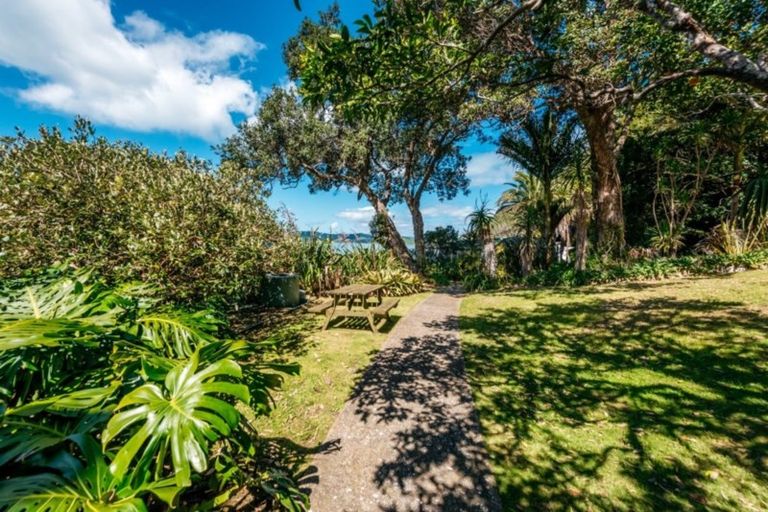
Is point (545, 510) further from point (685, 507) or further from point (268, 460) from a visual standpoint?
point (268, 460)

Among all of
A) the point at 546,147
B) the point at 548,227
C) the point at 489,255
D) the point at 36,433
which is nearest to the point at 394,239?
the point at 489,255

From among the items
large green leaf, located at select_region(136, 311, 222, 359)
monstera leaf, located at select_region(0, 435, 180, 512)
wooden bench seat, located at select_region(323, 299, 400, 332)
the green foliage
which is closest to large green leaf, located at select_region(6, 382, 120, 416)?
monstera leaf, located at select_region(0, 435, 180, 512)

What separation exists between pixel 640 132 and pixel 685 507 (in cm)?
1404

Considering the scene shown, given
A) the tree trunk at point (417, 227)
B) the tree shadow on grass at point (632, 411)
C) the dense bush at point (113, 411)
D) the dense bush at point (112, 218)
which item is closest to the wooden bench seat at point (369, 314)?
the tree shadow on grass at point (632, 411)

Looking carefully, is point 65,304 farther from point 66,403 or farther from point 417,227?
point 417,227

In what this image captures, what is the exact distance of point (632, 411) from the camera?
10.8ft

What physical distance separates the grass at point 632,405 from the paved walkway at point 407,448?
0.79 ft

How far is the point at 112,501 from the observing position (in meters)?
1.19

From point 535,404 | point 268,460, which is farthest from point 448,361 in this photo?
point 268,460

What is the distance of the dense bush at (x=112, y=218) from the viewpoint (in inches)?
161

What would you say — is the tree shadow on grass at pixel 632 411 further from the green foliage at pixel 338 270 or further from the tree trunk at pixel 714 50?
the green foliage at pixel 338 270

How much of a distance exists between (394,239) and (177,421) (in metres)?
14.6

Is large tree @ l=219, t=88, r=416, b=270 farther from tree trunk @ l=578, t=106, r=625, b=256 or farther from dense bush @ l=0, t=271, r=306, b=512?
dense bush @ l=0, t=271, r=306, b=512

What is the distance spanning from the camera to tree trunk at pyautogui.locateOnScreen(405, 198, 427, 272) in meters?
16.0
